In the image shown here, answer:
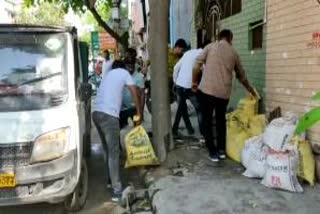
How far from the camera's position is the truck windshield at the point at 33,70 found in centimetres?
551

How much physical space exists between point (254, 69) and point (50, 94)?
4441 mm

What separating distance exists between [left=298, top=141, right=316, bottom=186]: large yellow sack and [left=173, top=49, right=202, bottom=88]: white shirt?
11.1ft

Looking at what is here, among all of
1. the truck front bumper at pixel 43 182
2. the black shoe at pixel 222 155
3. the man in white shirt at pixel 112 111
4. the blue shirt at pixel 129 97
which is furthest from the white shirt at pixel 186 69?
the truck front bumper at pixel 43 182

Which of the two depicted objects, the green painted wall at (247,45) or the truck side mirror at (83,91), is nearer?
the truck side mirror at (83,91)

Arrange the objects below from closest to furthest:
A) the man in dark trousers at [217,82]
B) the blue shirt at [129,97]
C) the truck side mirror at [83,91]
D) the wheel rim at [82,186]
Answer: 1. the truck side mirror at [83,91]
2. the wheel rim at [82,186]
3. the man in dark trousers at [217,82]
4. the blue shirt at [129,97]

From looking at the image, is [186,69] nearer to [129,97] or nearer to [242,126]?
[129,97]

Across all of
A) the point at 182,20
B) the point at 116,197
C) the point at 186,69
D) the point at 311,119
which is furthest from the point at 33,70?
the point at 182,20

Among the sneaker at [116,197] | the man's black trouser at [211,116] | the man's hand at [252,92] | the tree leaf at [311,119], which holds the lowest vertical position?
the sneaker at [116,197]

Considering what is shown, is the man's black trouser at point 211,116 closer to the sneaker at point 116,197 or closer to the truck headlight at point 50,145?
the sneaker at point 116,197

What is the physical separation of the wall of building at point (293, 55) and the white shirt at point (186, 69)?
1.50m

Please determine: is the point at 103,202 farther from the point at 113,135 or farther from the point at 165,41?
the point at 165,41

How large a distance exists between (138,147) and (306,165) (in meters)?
2.18

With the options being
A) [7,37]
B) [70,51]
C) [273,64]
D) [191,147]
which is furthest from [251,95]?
[7,37]

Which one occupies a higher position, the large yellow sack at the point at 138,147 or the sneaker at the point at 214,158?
the large yellow sack at the point at 138,147
